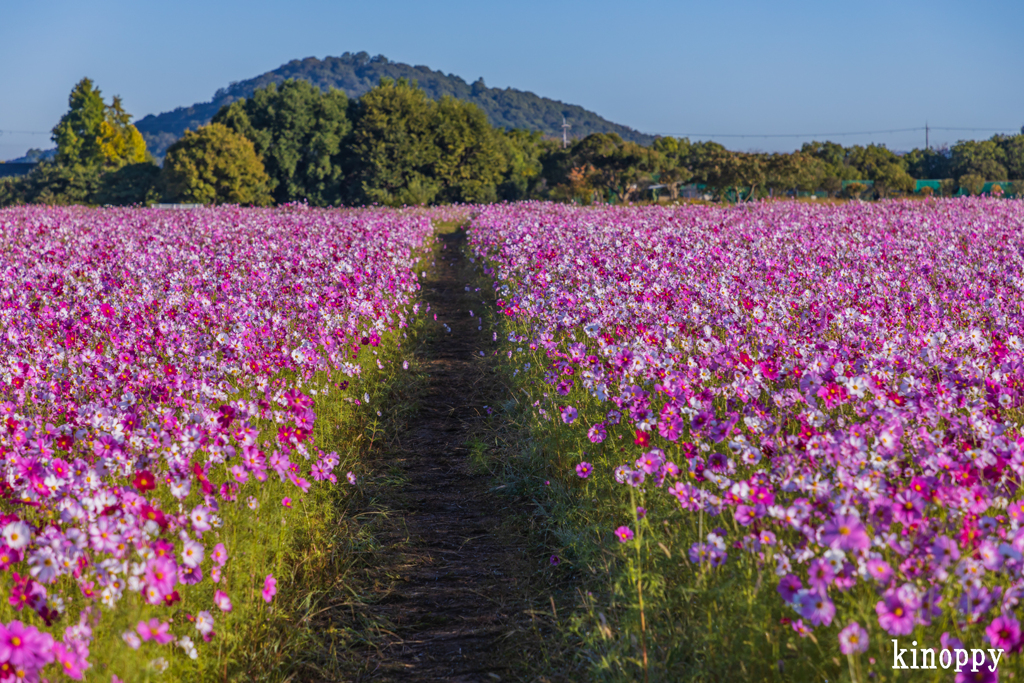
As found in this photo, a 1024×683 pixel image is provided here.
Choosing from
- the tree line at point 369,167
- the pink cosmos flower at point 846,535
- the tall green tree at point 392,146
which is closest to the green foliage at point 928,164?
the tree line at point 369,167

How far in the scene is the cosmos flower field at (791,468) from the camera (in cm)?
233

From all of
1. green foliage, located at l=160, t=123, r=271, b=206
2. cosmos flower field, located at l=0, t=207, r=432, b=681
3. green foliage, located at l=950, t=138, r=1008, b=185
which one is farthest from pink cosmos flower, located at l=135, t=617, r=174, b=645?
green foliage, located at l=950, t=138, r=1008, b=185

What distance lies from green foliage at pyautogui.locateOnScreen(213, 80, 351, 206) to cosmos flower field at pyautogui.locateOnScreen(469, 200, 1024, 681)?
2413 inches

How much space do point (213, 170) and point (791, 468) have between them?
63356 mm

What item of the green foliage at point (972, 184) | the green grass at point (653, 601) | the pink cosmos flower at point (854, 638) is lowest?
the green grass at point (653, 601)

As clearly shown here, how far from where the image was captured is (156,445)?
10.8ft

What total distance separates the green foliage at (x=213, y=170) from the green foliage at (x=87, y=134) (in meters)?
24.6

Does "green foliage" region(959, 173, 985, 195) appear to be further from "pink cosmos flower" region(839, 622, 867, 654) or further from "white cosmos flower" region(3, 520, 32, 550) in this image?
"white cosmos flower" region(3, 520, 32, 550)

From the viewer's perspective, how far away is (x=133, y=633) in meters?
2.32

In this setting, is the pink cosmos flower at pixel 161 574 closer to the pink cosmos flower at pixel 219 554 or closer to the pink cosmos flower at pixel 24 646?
the pink cosmos flower at pixel 24 646

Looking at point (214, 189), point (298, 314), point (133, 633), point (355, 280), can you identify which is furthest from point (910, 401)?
point (214, 189)

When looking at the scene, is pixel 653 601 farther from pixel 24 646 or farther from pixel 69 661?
pixel 24 646

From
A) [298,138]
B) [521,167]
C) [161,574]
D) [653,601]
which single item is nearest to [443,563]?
[653,601]

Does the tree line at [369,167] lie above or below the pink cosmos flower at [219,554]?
above
